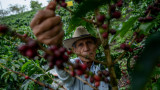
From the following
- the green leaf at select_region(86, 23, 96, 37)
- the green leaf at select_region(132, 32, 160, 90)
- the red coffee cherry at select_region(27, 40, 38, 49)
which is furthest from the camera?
the green leaf at select_region(86, 23, 96, 37)

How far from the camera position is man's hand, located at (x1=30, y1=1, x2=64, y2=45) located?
1.66 feet

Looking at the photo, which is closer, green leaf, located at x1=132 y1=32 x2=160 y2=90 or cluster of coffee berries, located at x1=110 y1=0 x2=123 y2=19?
green leaf, located at x1=132 y1=32 x2=160 y2=90

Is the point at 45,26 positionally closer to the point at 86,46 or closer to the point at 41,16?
the point at 41,16

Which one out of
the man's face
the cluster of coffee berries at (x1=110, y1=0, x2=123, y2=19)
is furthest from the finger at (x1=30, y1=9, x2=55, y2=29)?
the man's face

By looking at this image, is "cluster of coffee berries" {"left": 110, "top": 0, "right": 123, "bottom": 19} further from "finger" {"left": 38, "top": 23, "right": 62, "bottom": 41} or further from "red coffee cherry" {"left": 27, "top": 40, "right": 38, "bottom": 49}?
"red coffee cherry" {"left": 27, "top": 40, "right": 38, "bottom": 49}

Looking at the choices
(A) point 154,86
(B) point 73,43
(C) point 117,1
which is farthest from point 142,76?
(B) point 73,43

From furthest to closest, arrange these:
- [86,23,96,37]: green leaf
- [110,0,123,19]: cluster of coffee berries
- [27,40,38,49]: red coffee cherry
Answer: [86,23,96,37]: green leaf < [110,0,123,19]: cluster of coffee berries < [27,40,38,49]: red coffee cherry

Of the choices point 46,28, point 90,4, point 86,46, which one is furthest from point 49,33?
point 86,46

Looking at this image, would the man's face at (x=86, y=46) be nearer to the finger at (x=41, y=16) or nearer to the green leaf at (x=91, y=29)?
the green leaf at (x=91, y=29)

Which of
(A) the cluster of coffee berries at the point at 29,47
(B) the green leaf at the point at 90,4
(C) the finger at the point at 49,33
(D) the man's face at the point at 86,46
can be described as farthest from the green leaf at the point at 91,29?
(D) the man's face at the point at 86,46

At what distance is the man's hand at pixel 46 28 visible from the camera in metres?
0.51

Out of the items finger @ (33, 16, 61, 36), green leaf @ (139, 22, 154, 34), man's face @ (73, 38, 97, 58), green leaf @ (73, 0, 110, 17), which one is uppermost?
green leaf @ (73, 0, 110, 17)

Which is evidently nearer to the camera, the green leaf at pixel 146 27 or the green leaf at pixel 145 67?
the green leaf at pixel 145 67

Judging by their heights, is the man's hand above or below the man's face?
above
